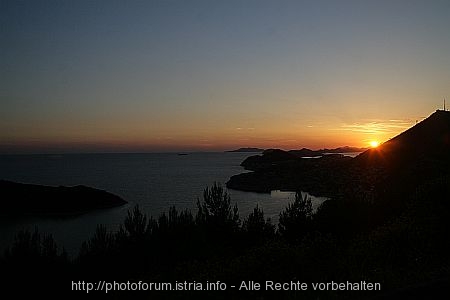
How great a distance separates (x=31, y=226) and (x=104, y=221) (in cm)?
995

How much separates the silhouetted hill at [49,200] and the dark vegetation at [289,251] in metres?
44.6

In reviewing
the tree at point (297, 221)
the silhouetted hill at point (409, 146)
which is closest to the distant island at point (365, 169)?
the silhouetted hill at point (409, 146)

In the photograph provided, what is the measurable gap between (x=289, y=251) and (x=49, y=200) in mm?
69511

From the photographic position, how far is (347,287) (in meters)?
9.09

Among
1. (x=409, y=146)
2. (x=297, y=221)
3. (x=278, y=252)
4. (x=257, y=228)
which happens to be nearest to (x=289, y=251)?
(x=278, y=252)

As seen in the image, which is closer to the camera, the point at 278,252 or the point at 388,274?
the point at 388,274

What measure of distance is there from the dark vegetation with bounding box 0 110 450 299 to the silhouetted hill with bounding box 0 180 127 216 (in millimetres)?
44648

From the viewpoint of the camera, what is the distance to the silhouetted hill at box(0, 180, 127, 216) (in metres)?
70.6

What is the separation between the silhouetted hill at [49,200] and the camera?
70.6 metres

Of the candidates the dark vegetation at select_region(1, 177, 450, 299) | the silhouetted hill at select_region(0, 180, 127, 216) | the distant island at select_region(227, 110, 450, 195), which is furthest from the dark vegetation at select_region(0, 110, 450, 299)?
the silhouetted hill at select_region(0, 180, 127, 216)

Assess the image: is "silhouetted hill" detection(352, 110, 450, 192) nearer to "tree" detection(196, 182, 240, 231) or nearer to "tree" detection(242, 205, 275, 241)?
"tree" detection(196, 182, 240, 231)

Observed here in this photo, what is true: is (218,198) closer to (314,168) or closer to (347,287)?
(347,287)

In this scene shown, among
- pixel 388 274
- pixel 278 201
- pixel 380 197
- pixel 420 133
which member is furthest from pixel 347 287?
pixel 420 133

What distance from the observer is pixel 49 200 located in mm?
72750
